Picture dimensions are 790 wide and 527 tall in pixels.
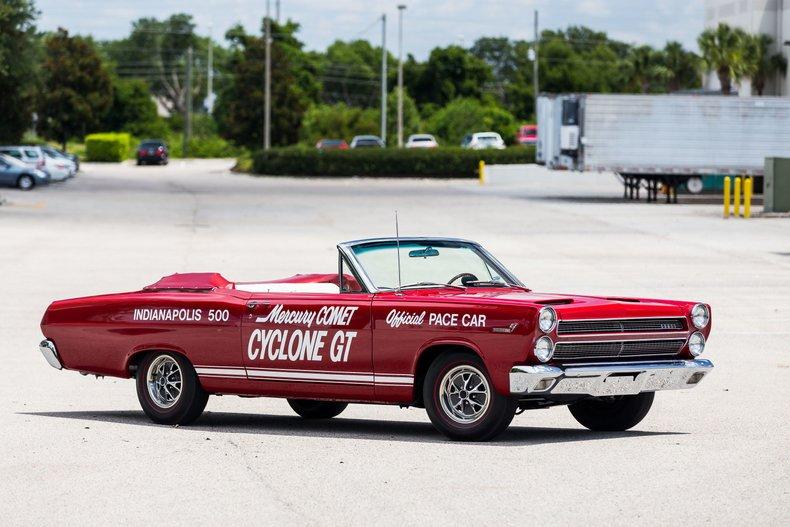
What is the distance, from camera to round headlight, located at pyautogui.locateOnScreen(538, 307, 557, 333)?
9.62m

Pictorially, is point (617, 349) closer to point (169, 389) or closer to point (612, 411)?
point (612, 411)

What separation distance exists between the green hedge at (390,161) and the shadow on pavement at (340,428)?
65.1 metres

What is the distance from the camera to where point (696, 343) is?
10.5m

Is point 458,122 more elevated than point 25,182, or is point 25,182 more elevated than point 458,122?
point 458,122

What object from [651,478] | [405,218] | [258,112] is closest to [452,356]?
[651,478]

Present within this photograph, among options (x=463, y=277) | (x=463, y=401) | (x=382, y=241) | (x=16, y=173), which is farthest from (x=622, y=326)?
(x=16, y=173)

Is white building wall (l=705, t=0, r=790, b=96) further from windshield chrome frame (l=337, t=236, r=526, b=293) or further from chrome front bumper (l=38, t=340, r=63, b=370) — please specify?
chrome front bumper (l=38, t=340, r=63, b=370)

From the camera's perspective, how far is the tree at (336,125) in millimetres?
102688

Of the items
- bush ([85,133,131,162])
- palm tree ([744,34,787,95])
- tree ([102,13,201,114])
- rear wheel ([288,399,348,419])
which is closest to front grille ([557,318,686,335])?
rear wheel ([288,399,348,419])

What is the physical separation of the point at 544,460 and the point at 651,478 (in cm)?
86

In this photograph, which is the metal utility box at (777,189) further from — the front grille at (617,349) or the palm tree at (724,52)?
the front grille at (617,349)

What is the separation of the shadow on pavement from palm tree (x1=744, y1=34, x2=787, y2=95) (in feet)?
228

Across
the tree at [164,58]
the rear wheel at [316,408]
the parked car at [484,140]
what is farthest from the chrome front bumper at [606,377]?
the tree at [164,58]

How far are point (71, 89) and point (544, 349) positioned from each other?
343 ft
